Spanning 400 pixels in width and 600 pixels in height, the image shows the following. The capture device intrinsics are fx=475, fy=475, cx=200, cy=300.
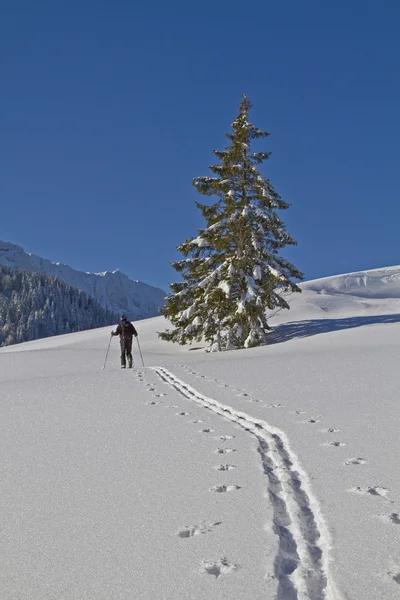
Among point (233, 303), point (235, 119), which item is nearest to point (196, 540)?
point (233, 303)

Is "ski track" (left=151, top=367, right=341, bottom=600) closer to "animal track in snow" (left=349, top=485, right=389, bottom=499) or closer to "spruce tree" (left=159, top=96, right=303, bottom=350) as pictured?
"animal track in snow" (left=349, top=485, right=389, bottom=499)

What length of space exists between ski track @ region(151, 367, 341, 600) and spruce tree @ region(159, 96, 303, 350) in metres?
15.9

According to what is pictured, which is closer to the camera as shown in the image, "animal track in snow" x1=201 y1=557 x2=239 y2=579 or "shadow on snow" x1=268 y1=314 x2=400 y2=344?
"animal track in snow" x1=201 y1=557 x2=239 y2=579

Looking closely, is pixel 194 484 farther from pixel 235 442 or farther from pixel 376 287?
pixel 376 287

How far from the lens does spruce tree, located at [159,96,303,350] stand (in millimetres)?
21984

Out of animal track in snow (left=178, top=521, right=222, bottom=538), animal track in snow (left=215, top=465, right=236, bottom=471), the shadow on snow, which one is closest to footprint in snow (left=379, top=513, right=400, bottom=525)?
animal track in snow (left=178, top=521, right=222, bottom=538)

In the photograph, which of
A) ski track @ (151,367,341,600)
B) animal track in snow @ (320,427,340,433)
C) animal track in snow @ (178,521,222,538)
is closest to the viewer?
ski track @ (151,367,341,600)

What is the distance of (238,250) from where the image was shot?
74.7ft

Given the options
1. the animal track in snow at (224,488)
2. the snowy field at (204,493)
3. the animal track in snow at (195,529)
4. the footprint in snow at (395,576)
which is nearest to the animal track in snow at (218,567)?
the snowy field at (204,493)

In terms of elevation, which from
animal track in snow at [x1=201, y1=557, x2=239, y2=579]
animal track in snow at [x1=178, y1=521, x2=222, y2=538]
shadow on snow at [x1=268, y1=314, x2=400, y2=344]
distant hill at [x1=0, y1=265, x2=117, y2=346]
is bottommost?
animal track in snow at [x1=201, y1=557, x2=239, y2=579]

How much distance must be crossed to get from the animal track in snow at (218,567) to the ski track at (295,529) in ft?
0.93

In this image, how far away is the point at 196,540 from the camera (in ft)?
11.1

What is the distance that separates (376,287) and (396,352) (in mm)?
46864

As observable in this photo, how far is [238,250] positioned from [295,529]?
19.7 m
